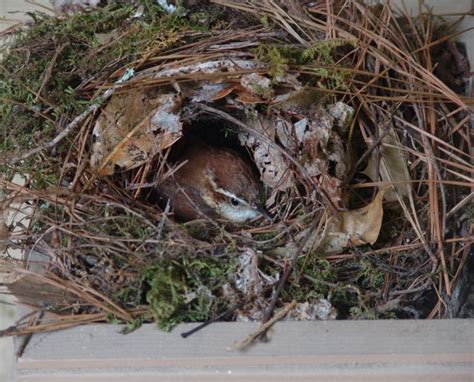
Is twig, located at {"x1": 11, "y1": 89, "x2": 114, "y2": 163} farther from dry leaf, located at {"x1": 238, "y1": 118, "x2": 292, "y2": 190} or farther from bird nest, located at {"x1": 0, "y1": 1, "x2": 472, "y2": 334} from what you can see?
dry leaf, located at {"x1": 238, "y1": 118, "x2": 292, "y2": 190}

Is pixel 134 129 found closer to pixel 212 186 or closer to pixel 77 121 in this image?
pixel 77 121

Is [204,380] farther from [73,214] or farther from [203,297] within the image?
[73,214]

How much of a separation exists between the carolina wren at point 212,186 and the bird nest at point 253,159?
0.24ft

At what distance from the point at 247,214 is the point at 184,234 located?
40 centimetres

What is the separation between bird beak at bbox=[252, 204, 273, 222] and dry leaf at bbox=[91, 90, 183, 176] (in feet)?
1.13

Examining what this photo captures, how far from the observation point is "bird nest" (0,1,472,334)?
1.62 m

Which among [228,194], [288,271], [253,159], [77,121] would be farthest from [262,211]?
[77,121]

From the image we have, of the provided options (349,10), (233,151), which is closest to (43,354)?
(233,151)

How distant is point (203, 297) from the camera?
1560 millimetres

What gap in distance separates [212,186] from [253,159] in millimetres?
183

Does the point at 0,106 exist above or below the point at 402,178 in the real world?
above

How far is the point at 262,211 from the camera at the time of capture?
6.63 ft

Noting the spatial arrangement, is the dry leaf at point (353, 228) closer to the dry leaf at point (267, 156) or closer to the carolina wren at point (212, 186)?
the dry leaf at point (267, 156)

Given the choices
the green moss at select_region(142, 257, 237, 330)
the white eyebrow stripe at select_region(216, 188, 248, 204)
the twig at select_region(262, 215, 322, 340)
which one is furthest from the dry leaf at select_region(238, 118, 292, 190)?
the green moss at select_region(142, 257, 237, 330)
